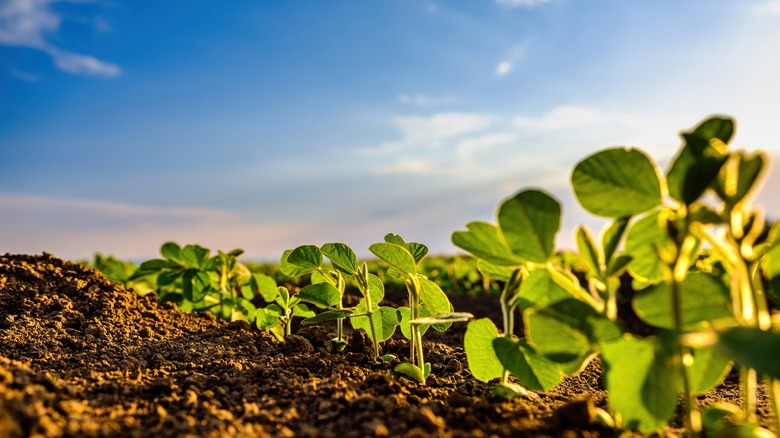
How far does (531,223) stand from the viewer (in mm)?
1604

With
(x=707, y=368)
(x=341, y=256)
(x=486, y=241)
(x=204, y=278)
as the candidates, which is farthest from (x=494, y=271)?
(x=204, y=278)

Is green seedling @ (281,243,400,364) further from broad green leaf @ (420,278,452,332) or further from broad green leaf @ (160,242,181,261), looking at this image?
broad green leaf @ (160,242,181,261)

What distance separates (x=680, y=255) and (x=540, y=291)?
0.45 meters

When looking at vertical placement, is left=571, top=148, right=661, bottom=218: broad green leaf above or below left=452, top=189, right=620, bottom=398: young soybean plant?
above

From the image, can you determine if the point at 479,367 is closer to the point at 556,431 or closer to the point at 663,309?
the point at 556,431

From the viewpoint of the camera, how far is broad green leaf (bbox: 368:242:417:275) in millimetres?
1979

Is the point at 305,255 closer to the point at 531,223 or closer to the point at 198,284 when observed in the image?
the point at 531,223

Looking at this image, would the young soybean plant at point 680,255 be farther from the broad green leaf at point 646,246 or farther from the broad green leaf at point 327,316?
the broad green leaf at point 327,316

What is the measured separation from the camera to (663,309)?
1.58 m

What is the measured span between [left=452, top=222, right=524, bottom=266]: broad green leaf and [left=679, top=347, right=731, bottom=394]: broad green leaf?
57cm

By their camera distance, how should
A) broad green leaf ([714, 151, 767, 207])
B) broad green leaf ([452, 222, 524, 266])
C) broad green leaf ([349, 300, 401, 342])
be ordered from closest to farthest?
broad green leaf ([714, 151, 767, 207])
broad green leaf ([452, 222, 524, 266])
broad green leaf ([349, 300, 401, 342])

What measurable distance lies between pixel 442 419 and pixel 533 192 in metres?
0.71

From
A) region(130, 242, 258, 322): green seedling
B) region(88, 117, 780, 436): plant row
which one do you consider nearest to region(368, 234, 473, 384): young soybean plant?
region(88, 117, 780, 436): plant row

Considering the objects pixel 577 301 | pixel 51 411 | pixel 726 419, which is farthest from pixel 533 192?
pixel 51 411
